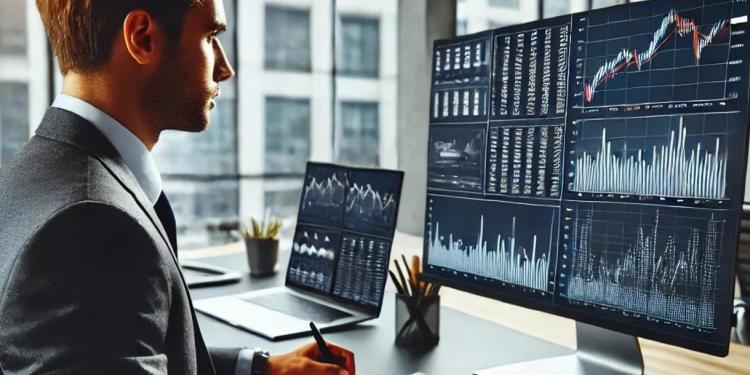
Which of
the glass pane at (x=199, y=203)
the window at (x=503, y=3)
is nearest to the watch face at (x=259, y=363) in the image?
the glass pane at (x=199, y=203)

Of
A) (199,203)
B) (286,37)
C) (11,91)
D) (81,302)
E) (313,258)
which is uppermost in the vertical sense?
(286,37)

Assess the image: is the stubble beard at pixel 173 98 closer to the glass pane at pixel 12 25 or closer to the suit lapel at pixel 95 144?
the suit lapel at pixel 95 144

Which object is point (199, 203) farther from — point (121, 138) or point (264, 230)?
point (121, 138)

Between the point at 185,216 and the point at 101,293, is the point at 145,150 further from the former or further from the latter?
the point at 185,216

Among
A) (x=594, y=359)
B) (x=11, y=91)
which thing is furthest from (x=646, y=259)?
(x=11, y=91)

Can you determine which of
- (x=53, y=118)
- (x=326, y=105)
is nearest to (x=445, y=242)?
(x=53, y=118)

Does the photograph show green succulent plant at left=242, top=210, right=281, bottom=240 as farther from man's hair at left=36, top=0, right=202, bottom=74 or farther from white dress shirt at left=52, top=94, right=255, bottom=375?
man's hair at left=36, top=0, right=202, bottom=74

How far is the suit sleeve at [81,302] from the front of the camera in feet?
2.33

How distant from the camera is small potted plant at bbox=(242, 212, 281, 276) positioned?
209 centimetres

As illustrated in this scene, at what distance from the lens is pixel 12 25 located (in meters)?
6.18

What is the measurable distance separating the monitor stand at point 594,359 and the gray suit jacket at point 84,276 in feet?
1.96

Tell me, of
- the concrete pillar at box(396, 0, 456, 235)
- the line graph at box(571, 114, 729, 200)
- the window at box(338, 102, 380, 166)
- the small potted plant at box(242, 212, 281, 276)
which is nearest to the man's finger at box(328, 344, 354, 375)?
the line graph at box(571, 114, 729, 200)

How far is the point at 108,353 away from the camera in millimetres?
719

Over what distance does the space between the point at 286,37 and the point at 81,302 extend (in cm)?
845
